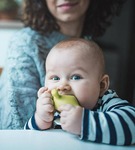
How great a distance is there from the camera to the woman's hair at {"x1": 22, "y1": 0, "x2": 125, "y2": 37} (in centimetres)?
135

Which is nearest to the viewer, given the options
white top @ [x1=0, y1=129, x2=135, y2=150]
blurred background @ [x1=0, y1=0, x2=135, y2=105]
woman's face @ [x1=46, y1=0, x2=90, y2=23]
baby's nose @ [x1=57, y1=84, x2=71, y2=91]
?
white top @ [x1=0, y1=129, x2=135, y2=150]

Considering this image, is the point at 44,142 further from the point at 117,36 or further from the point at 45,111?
the point at 117,36

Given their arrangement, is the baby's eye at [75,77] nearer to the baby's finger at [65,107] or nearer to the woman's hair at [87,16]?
the baby's finger at [65,107]

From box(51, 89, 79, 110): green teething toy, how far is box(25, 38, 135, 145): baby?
11mm

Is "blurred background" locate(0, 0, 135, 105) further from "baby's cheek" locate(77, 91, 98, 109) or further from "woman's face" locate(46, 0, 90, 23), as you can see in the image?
"baby's cheek" locate(77, 91, 98, 109)

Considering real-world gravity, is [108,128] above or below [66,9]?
below

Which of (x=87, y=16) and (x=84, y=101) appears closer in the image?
(x=84, y=101)

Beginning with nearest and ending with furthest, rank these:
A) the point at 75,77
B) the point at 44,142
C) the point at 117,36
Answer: the point at 44,142 < the point at 75,77 < the point at 117,36

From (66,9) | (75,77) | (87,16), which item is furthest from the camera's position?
(87,16)

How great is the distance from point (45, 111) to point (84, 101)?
99mm

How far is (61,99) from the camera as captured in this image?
80cm

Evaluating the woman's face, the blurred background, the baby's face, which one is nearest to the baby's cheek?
the baby's face

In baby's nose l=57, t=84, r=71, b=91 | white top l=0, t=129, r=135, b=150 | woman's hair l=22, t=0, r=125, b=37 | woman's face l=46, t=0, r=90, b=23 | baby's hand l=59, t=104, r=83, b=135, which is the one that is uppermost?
woman's face l=46, t=0, r=90, b=23

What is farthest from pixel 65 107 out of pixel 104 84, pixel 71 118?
pixel 104 84
